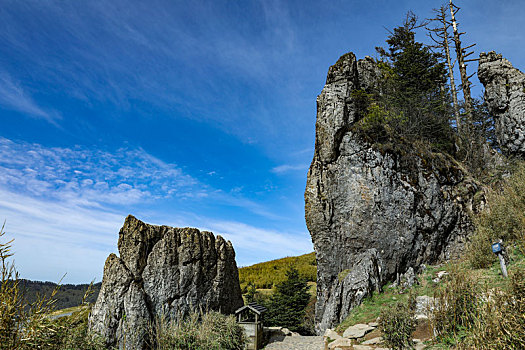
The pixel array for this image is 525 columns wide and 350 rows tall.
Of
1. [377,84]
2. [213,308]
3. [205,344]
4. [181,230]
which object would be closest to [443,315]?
[205,344]

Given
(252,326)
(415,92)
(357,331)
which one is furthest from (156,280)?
(415,92)

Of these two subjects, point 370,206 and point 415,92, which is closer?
point 370,206

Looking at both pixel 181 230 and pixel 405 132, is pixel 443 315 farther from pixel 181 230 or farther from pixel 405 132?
pixel 405 132

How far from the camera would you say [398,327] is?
6887mm

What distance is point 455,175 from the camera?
15164 mm

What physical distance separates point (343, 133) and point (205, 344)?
10.6 meters

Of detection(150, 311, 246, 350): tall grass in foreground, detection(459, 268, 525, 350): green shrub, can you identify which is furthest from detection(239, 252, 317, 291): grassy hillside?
detection(459, 268, 525, 350): green shrub

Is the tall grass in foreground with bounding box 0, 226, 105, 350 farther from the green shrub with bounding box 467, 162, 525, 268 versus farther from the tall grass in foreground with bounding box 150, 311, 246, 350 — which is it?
the green shrub with bounding box 467, 162, 525, 268

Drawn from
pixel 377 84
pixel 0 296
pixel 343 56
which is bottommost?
pixel 0 296

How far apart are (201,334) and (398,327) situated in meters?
5.50

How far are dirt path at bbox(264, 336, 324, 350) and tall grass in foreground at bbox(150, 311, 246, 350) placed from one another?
5.24ft

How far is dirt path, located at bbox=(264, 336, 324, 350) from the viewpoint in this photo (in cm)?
1155

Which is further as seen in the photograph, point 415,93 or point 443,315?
point 415,93

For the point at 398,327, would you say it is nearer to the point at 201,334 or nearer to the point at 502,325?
the point at 502,325
